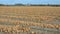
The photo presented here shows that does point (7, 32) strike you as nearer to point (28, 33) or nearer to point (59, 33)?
point (28, 33)

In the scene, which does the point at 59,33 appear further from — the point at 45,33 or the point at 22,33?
the point at 22,33

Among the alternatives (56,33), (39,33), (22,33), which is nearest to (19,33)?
(22,33)

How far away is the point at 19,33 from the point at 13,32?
1.68 ft

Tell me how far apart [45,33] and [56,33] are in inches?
30.3

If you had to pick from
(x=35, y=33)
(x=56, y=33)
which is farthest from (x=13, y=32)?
(x=56, y=33)

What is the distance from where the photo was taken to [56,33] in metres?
15.2

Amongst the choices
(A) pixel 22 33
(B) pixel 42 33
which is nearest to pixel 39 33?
(B) pixel 42 33

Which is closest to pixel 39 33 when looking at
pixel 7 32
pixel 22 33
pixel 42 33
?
pixel 42 33

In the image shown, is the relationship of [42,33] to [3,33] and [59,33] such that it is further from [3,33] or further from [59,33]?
[3,33]

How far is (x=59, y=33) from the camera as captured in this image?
15.1 metres

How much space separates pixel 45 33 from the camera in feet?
49.2

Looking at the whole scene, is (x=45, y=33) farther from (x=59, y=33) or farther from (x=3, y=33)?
(x=3, y=33)

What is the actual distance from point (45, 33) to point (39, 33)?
16.4 inches

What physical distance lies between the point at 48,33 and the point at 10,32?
2517mm
